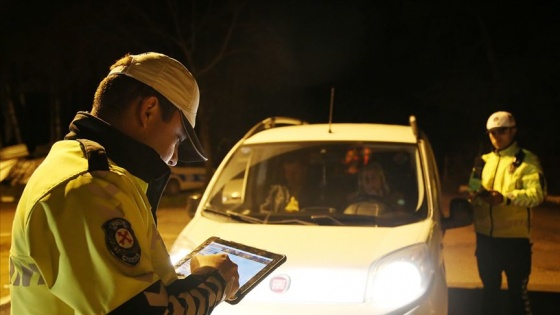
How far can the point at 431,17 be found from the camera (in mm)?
25938

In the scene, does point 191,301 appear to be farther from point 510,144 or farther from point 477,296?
point 477,296

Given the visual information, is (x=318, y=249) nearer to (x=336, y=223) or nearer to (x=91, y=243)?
(x=336, y=223)

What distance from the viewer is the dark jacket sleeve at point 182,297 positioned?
1369 millimetres

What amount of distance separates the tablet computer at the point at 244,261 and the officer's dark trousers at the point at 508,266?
3.31m

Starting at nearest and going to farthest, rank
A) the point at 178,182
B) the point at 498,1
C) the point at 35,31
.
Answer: the point at 178,182
the point at 35,31
the point at 498,1

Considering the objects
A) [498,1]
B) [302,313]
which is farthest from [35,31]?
[302,313]

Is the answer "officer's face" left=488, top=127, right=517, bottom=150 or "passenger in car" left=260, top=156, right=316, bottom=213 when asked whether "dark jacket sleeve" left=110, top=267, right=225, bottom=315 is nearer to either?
"passenger in car" left=260, top=156, right=316, bottom=213

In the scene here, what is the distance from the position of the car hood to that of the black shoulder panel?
1836 mm

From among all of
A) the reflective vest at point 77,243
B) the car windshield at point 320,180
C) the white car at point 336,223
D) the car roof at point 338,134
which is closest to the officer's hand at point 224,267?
Answer: the reflective vest at point 77,243

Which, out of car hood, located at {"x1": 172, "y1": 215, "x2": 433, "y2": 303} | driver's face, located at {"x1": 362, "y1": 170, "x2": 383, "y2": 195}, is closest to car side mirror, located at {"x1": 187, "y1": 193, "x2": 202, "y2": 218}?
car hood, located at {"x1": 172, "y1": 215, "x2": 433, "y2": 303}

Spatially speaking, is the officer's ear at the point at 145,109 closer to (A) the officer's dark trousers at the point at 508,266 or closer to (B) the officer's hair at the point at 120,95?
(B) the officer's hair at the point at 120,95

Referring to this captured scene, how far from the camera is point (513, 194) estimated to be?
15.5 ft

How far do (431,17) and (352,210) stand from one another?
2336 centimetres

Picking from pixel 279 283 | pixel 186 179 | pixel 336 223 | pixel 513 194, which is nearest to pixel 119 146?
pixel 279 283
